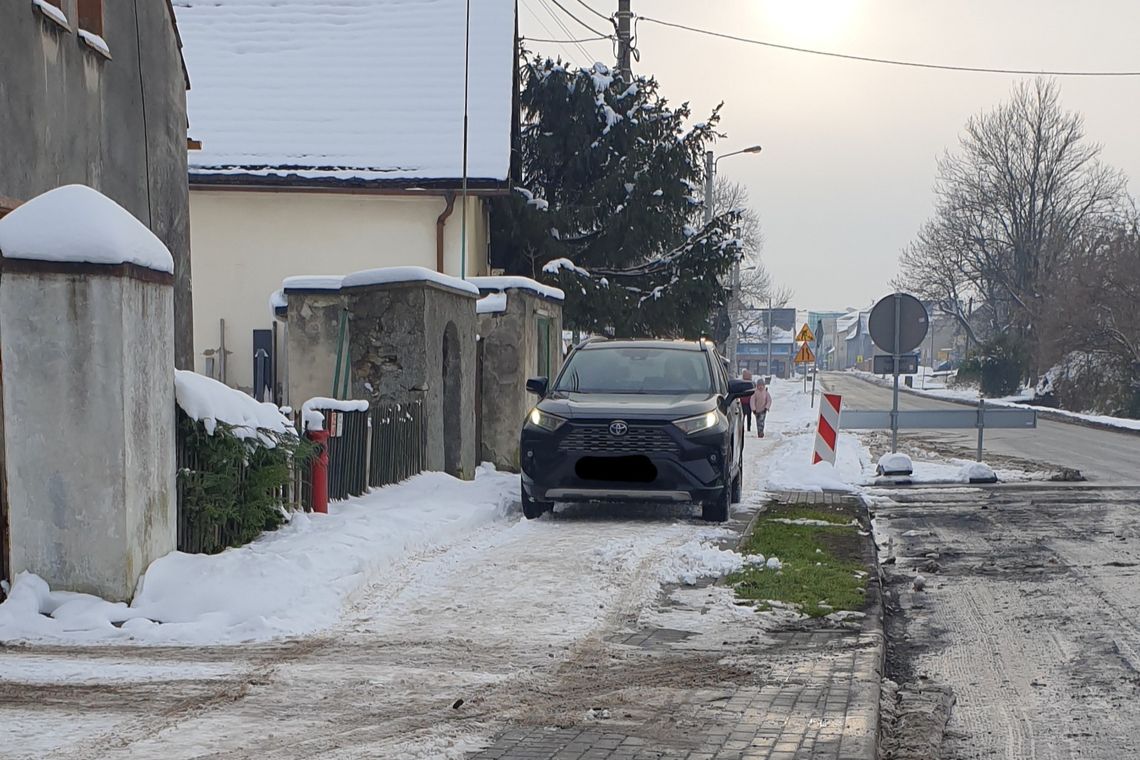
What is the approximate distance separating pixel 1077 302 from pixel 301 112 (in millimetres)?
28485

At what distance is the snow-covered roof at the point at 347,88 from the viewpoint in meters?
22.2

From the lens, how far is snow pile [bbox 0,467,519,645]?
20.7 feet

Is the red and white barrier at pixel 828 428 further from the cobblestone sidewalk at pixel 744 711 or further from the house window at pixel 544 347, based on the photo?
the cobblestone sidewalk at pixel 744 711

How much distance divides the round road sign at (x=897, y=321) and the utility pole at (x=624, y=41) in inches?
459

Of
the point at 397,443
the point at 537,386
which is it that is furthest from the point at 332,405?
the point at 537,386

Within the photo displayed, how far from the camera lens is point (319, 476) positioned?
9773mm

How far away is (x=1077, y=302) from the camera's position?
4175 centimetres

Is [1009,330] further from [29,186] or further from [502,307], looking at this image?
[29,186]

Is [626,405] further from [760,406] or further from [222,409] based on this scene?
[760,406]

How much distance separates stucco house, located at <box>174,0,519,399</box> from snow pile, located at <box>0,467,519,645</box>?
1261 centimetres

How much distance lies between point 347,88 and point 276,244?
12.8ft

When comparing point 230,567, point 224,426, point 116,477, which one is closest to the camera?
point 116,477

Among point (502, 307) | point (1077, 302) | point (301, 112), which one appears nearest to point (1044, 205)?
point (1077, 302)

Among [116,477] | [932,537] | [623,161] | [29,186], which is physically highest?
[623,161]
